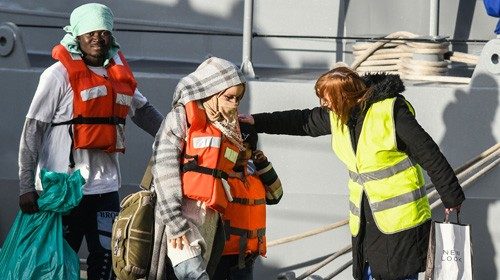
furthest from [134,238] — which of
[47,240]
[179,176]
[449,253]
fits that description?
[449,253]

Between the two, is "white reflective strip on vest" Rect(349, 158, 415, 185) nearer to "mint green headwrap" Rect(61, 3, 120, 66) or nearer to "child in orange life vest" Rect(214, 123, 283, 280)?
"child in orange life vest" Rect(214, 123, 283, 280)

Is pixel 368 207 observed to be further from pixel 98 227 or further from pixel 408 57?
pixel 408 57

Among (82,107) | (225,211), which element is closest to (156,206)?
(225,211)

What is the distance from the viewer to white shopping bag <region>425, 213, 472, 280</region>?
587 centimetres

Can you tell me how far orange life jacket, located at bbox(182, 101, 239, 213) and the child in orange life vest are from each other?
0.49 ft

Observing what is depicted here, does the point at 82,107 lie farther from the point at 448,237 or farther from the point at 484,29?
the point at 484,29

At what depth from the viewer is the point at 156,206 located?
562 cm

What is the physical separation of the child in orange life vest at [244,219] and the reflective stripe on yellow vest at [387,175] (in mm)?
442

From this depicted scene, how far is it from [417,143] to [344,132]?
0.37m

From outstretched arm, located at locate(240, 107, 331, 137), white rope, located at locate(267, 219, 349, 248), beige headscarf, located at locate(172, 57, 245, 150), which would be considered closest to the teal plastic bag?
beige headscarf, located at locate(172, 57, 245, 150)

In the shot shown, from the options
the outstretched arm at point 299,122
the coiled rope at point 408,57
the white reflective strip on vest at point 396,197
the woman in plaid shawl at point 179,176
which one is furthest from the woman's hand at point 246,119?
the coiled rope at point 408,57

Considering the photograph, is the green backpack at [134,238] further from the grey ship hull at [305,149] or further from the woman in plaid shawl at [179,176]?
the grey ship hull at [305,149]

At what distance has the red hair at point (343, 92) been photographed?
5852 mm

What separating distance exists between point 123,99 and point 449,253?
163 cm
